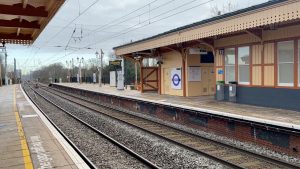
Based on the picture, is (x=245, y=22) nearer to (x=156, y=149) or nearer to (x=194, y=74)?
(x=156, y=149)

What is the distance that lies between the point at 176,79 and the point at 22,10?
44.0 feet

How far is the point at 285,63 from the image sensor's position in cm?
1264

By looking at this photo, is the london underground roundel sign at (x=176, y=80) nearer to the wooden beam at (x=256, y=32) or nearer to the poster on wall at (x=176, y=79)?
the poster on wall at (x=176, y=79)

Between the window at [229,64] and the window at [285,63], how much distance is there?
3112mm

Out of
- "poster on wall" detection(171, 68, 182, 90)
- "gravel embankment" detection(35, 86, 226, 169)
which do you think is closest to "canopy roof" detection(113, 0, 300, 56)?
"poster on wall" detection(171, 68, 182, 90)

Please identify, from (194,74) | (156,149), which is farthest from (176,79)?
(156,149)

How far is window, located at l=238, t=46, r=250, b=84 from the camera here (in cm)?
1479

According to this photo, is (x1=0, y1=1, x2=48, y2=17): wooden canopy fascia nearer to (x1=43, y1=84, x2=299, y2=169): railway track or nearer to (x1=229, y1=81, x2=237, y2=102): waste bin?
(x1=43, y1=84, x2=299, y2=169): railway track

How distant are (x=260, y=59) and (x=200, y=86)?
7080 mm

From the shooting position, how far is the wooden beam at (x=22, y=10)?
8.84 metres

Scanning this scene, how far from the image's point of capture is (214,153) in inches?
374

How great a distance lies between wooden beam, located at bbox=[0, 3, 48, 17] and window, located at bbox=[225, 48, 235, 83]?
31.3 feet

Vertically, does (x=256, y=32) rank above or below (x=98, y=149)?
above

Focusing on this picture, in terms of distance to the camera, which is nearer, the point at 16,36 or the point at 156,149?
the point at 156,149
